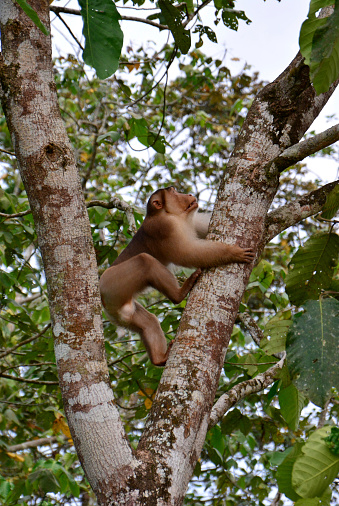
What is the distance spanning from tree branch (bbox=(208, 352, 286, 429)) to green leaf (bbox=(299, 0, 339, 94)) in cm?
158

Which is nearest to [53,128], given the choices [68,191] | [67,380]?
[68,191]

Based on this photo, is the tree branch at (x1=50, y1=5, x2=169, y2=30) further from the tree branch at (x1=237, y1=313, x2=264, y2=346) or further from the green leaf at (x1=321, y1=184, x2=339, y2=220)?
the tree branch at (x1=237, y1=313, x2=264, y2=346)

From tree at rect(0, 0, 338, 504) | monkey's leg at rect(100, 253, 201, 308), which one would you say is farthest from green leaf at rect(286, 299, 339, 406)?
monkey's leg at rect(100, 253, 201, 308)

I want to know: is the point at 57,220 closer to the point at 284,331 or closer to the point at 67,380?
the point at 67,380

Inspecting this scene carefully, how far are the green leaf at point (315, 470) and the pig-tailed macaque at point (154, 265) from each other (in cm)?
192

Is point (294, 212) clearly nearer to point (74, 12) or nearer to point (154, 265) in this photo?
point (154, 265)

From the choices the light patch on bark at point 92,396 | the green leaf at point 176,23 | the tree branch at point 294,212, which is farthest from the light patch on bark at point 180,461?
the green leaf at point 176,23

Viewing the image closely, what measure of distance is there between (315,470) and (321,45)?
1.40 meters

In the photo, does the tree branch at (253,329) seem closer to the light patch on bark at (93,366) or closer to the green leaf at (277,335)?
the green leaf at (277,335)

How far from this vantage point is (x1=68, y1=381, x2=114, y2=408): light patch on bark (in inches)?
79.4

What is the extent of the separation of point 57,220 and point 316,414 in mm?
5896

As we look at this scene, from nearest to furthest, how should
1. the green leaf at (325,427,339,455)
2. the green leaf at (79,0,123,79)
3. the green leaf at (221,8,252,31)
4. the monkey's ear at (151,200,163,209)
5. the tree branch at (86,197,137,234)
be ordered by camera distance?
the green leaf at (325,427,339,455)
the green leaf at (79,0,123,79)
the green leaf at (221,8,252,31)
the tree branch at (86,197,137,234)
the monkey's ear at (151,200,163,209)

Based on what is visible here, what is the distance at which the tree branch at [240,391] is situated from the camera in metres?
2.99

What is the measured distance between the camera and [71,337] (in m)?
2.15
